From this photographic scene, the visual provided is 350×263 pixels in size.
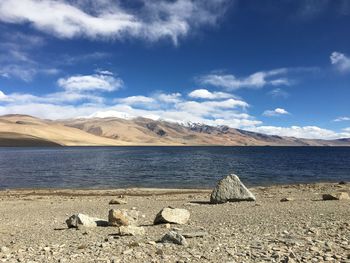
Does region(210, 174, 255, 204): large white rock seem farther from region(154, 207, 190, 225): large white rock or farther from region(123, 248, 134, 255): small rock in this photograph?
region(123, 248, 134, 255): small rock

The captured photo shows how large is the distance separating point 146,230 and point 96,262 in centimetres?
501

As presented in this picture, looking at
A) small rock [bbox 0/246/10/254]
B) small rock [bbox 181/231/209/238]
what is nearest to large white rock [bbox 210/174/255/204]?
small rock [bbox 181/231/209/238]

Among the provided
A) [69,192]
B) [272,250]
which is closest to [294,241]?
[272,250]

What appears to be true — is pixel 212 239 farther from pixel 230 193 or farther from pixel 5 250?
pixel 230 193

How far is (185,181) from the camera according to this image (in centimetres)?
5006

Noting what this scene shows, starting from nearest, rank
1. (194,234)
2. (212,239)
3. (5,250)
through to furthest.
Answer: (5,250)
(212,239)
(194,234)

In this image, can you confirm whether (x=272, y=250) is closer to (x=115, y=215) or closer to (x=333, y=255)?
(x=333, y=255)

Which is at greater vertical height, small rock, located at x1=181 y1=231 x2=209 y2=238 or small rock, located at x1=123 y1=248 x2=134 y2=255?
small rock, located at x1=181 y1=231 x2=209 y2=238

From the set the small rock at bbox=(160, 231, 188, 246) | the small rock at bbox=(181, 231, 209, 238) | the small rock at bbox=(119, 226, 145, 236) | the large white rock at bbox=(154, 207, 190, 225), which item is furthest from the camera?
the large white rock at bbox=(154, 207, 190, 225)

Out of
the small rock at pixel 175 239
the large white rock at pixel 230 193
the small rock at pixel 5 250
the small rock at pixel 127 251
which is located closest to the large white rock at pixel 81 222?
the small rock at pixel 5 250

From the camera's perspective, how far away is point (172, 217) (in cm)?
1689

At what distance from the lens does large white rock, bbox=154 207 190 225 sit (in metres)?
16.8

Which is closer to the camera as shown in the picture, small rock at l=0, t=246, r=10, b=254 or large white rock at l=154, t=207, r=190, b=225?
small rock at l=0, t=246, r=10, b=254

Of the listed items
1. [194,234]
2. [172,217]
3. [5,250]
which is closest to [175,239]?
[194,234]
